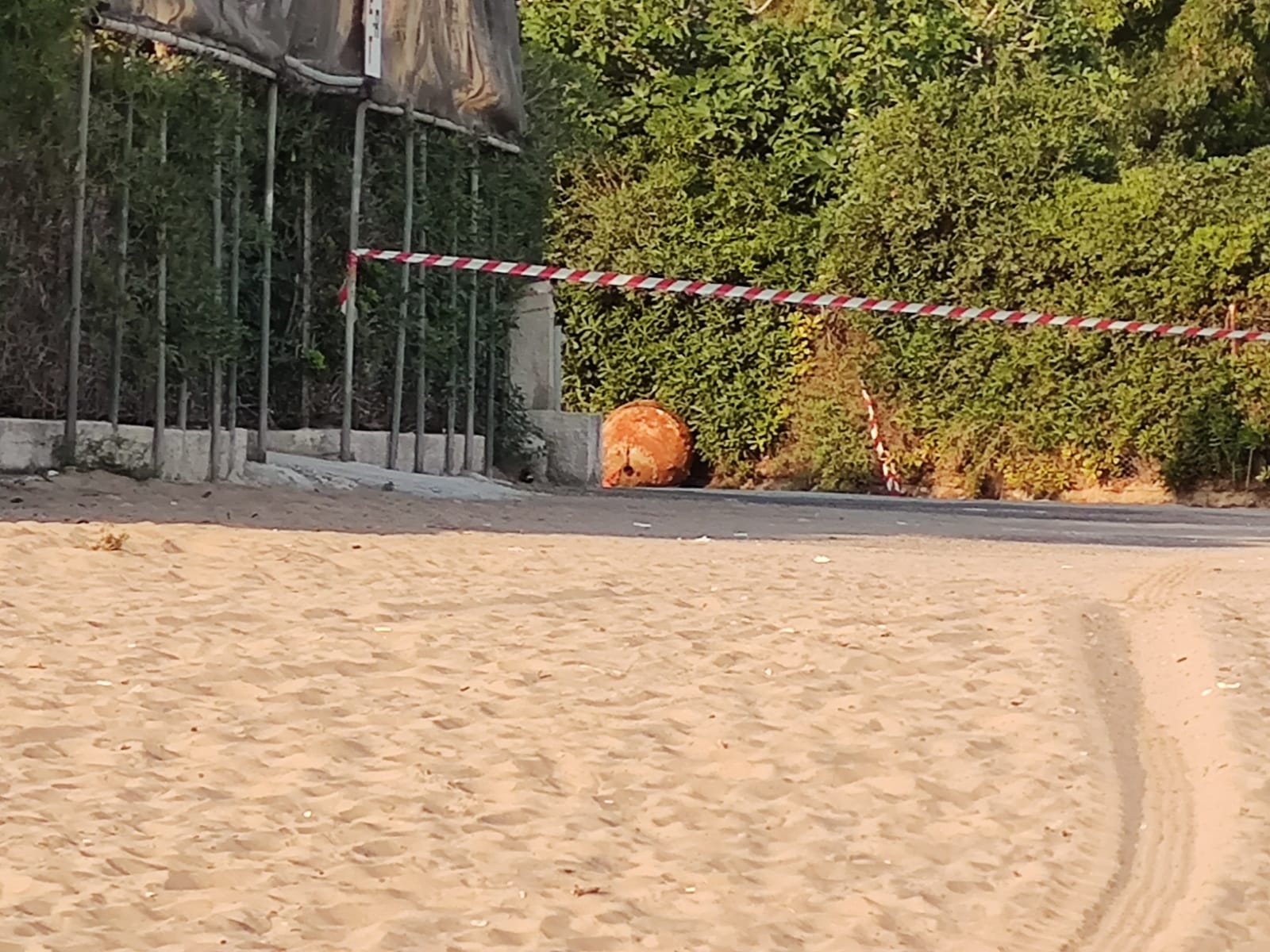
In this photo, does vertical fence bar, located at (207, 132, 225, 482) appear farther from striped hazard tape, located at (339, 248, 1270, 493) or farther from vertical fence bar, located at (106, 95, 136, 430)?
striped hazard tape, located at (339, 248, 1270, 493)

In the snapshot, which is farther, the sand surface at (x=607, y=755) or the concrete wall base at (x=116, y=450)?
the concrete wall base at (x=116, y=450)

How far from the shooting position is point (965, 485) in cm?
2031

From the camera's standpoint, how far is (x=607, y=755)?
5305 mm

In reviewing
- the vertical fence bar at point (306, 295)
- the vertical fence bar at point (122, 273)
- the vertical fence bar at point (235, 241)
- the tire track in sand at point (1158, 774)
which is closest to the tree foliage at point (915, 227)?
the vertical fence bar at point (306, 295)

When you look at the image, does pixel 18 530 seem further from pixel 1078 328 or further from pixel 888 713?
pixel 1078 328

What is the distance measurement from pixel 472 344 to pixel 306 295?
83.4 inches

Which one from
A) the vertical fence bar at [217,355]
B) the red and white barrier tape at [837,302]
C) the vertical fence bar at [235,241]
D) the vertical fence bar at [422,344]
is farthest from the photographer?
the red and white barrier tape at [837,302]

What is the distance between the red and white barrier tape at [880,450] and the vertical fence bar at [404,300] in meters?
7.59

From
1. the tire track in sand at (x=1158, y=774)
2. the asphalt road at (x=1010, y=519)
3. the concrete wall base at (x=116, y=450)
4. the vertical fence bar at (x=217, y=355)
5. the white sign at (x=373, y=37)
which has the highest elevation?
the white sign at (x=373, y=37)

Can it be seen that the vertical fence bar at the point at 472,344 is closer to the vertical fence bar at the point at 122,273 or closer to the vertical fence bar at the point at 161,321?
the vertical fence bar at the point at 161,321

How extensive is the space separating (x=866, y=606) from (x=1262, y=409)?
12241 millimetres

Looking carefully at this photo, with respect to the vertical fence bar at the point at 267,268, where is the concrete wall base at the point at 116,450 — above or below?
below

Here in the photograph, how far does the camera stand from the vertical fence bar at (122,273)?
36.3 feet

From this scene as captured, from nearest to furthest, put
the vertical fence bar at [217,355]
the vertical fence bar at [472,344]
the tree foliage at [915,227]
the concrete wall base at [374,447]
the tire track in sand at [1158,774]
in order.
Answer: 1. the tire track in sand at [1158,774]
2. the vertical fence bar at [217,355]
3. the concrete wall base at [374,447]
4. the vertical fence bar at [472,344]
5. the tree foliage at [915,227]
